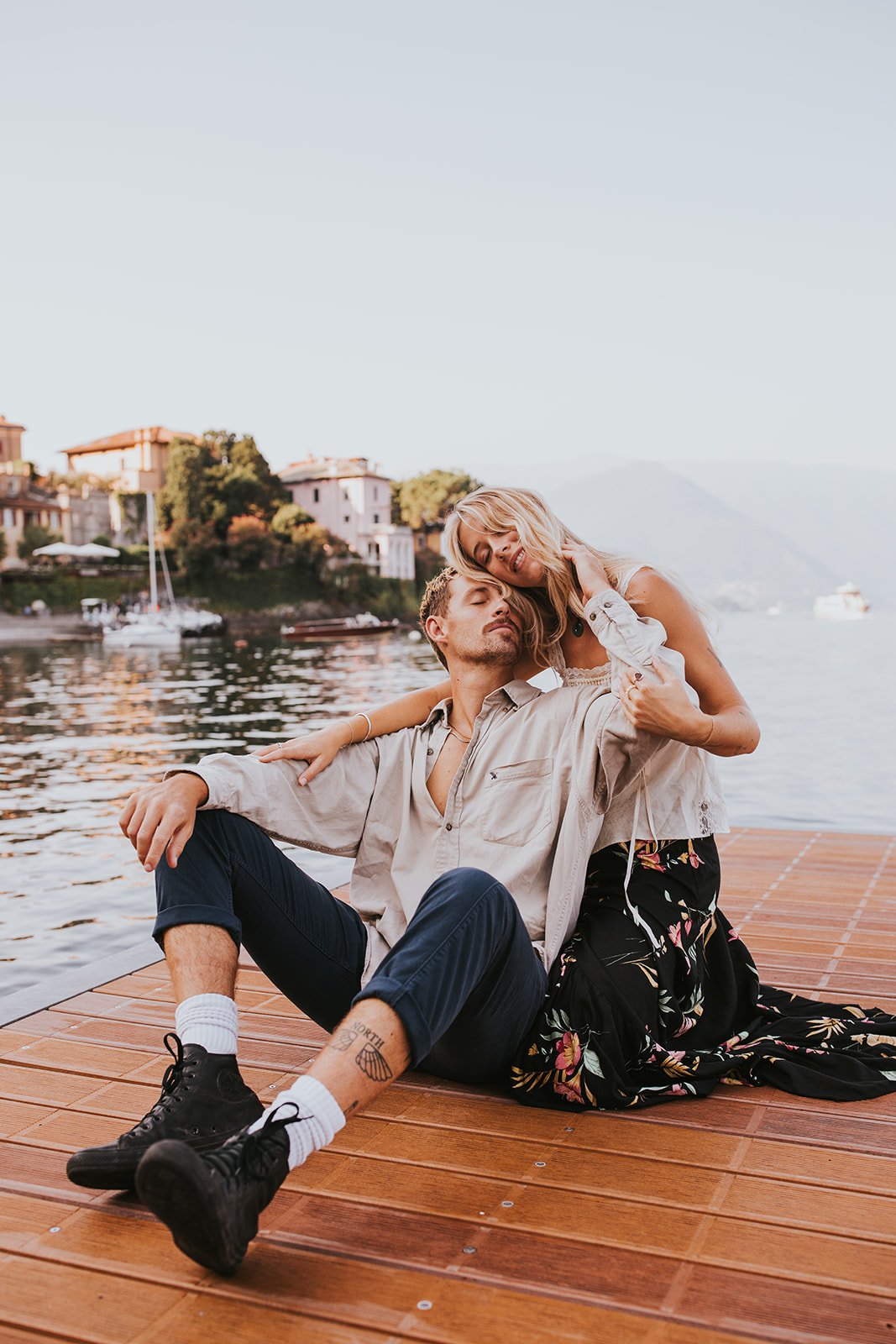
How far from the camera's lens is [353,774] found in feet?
7.24

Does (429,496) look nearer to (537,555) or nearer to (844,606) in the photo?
(844,606)

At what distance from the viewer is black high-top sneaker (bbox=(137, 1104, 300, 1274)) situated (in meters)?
1.33

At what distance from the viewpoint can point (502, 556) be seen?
217 cm

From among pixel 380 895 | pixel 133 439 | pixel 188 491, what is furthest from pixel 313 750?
pixel 133 439

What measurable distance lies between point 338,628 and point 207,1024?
41.5 metres

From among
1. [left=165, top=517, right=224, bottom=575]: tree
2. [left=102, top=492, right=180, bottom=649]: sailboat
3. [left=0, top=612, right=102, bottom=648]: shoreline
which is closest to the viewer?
[left=102, top=492, right=180, bottom=649]: sailboat

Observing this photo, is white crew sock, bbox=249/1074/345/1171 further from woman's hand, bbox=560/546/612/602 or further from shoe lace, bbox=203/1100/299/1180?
woman's hand, bbox=560/546/612/602

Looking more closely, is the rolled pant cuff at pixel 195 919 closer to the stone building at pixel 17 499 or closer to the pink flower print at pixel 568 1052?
the pink flower print at pixel 568 1052

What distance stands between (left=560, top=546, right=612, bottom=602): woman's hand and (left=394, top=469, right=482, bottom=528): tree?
58989 mm

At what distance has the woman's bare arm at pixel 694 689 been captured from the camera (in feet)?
6.16

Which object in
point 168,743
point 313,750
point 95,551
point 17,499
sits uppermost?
point 17,499

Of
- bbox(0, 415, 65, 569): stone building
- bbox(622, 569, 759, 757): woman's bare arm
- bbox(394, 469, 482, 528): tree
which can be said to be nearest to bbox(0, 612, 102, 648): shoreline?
bbox(0, 415, 65, 569): stone building

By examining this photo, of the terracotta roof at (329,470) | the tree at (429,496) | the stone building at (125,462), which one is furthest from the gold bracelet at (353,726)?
the terracotta roof at (329,470)

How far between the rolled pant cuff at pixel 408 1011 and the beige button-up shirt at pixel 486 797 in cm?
47
